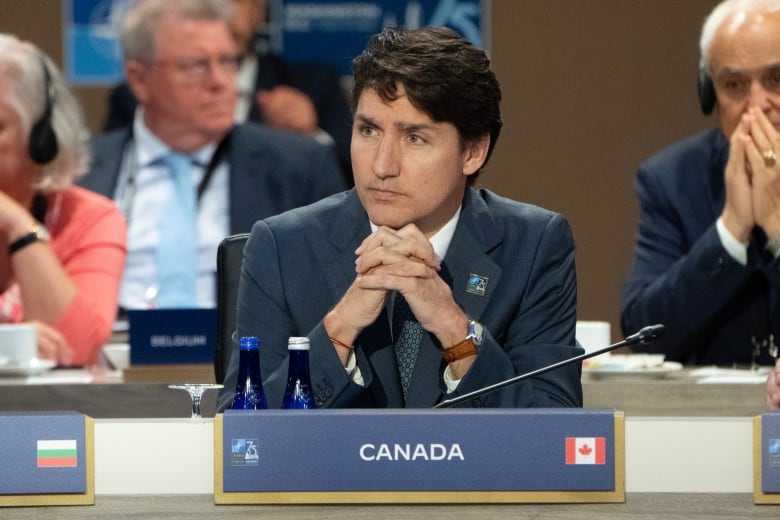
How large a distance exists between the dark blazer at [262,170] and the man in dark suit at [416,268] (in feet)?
8.27

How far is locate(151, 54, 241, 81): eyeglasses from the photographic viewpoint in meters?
4.94

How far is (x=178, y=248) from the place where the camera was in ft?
15.6

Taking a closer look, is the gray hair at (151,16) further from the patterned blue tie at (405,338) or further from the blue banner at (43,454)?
the blue banner at (43,454)

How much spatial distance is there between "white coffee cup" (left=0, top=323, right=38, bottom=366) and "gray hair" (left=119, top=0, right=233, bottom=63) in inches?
78.4

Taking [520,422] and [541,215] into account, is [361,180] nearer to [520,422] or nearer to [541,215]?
[541,215]

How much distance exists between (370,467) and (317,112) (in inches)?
143

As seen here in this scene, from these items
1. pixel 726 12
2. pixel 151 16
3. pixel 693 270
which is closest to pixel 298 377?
pixel 693 270

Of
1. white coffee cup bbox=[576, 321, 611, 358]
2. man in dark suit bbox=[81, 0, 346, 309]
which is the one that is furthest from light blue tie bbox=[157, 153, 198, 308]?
white coffee cup bbox=[576, 321, 611, 358]

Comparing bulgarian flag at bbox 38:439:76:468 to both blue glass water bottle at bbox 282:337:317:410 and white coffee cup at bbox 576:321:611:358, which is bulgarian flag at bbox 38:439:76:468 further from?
white coffee cup at bbox 576:321:611:358

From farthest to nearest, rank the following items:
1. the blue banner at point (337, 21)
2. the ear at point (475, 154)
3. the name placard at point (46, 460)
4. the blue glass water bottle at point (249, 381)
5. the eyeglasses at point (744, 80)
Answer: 1. the blue banner at point (337, 21)
2. the eyeglasses at point (744, 80)
3. the ear at point (475, 154)
4. the blue glass water bottle at point (249, 381)
5. the name placard at point (46, 460)

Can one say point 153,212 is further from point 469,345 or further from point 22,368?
point 469,345

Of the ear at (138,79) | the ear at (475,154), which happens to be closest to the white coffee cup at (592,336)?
the ear at (475,154)

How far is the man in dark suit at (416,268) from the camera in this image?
1.95 meters

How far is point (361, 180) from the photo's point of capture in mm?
2070
